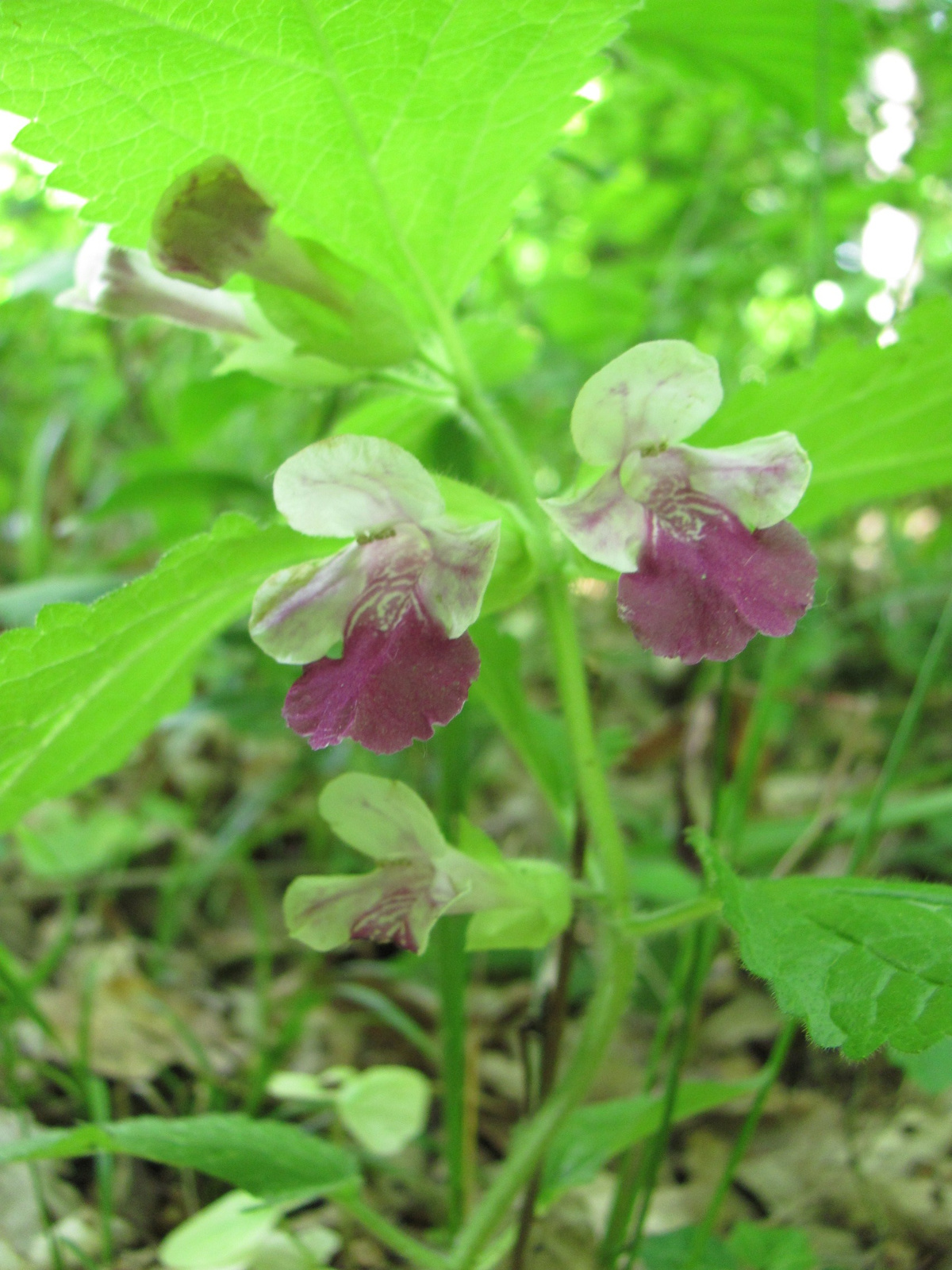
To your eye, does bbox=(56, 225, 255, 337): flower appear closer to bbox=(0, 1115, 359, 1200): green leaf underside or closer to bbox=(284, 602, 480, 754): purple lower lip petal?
bbox=(284, 602, 480, 754): purple lower lip petal

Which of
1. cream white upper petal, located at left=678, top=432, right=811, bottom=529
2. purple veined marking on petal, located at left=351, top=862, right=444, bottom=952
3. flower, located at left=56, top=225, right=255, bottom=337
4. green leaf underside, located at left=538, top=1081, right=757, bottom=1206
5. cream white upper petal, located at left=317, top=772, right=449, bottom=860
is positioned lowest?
green leaf underside, located at left=538, top=1081, right=757, bottom=1206

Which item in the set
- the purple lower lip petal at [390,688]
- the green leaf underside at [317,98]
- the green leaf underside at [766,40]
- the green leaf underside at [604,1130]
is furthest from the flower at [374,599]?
the green leaf underside at [766,40]

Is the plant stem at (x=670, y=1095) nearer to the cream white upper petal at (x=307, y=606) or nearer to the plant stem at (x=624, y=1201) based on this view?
the plant stem at (x=624, y=1201)

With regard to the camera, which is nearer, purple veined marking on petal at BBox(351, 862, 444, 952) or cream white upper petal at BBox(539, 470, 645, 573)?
cream white upper petal at BBox(539, 470, 645, 573)

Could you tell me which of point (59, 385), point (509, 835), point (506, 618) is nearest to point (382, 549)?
point (509, 835)

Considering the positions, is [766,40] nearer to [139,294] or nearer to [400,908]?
[139,294]

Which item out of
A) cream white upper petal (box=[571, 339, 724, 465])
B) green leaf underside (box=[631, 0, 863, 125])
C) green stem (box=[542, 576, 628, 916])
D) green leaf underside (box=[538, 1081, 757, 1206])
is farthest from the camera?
green leaf underside (box=[631, 0, 863, 125])

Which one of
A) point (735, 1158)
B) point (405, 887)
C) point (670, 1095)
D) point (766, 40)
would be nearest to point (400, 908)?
point (405, 887)

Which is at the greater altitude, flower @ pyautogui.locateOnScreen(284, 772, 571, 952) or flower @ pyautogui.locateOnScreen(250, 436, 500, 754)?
flower @ pyautogui.locateOnScreen(250, 436, 500, 754)

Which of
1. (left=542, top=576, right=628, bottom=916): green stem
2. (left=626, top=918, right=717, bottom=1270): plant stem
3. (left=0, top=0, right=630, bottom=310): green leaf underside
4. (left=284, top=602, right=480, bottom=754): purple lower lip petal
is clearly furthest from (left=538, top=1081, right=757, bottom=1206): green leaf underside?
(left=0, top=0, right=630, bottom=310): green leaf underside
